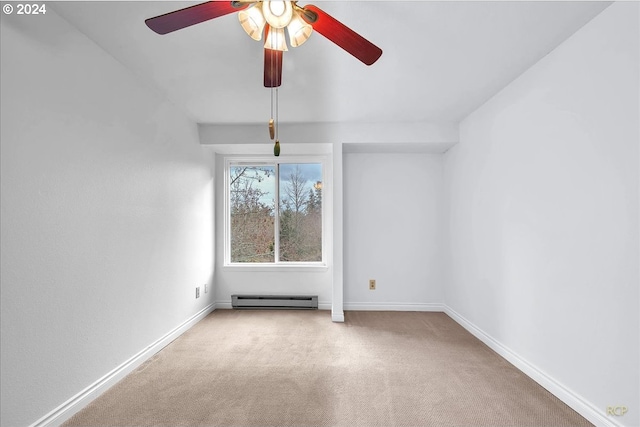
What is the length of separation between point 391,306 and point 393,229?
1.00m

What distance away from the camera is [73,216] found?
6.46 feet

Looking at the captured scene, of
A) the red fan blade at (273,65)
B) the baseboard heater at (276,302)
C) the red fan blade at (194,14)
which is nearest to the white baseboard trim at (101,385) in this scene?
the baseboard heater at (276,302)

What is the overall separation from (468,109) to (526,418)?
265 cm

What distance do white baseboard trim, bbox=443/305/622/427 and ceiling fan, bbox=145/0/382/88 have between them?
2.25 m

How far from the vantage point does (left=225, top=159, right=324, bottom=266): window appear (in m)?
4.55

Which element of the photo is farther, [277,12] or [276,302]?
[276,302]

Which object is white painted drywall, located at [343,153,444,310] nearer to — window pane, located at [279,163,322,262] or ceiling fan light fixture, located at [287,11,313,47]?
window pane, located at [279,163,322,262]

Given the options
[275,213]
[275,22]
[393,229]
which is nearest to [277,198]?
[275,213]

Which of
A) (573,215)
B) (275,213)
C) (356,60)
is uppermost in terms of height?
(356,60)

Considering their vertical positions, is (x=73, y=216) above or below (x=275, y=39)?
below

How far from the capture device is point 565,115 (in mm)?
2084

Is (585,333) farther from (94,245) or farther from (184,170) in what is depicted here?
(184,170)

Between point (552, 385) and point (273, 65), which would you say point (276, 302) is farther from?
point (273, 65)

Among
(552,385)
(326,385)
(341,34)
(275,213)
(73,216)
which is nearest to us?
(341,34)
